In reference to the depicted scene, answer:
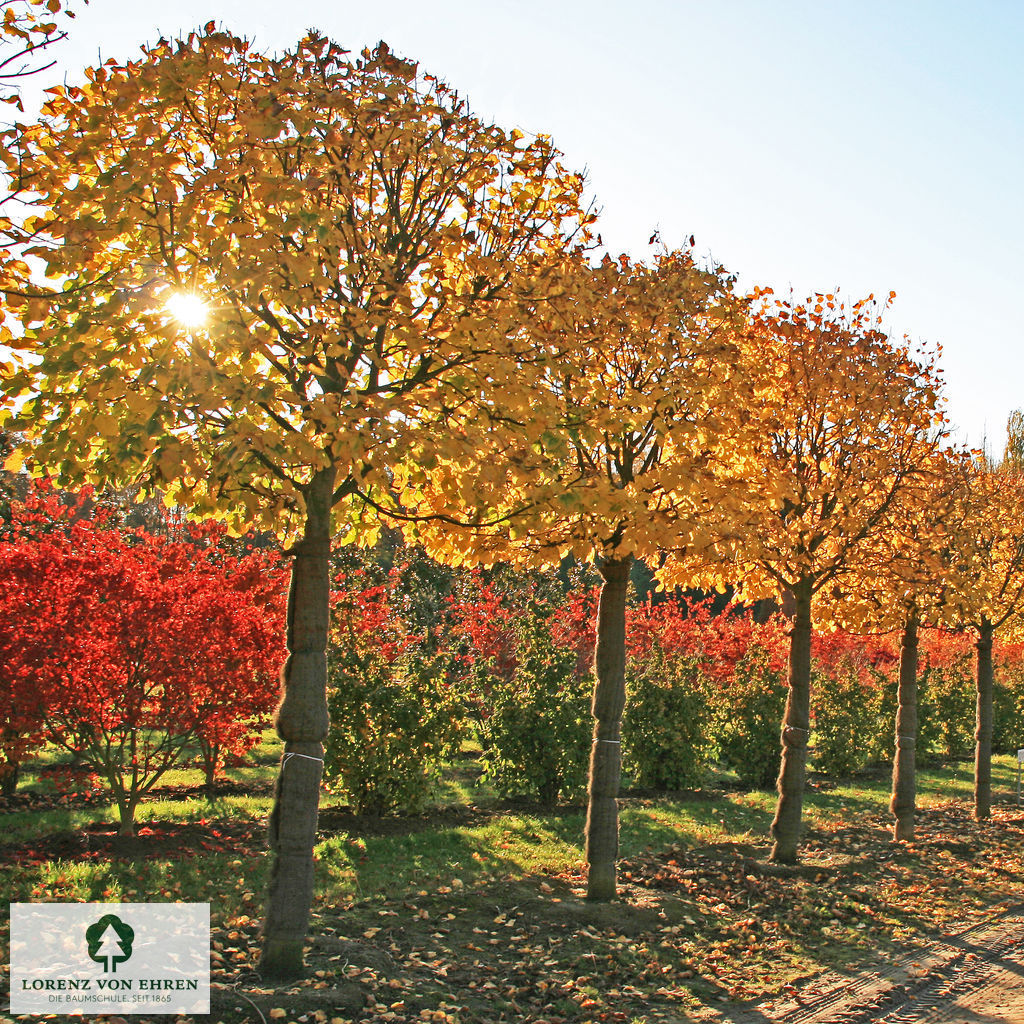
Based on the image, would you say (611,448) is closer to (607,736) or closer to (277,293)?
(607,736)

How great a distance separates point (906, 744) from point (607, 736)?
5.71m

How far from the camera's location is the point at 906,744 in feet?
35.6

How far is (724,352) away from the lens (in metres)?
6.82

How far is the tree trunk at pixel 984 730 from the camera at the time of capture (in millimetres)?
12453

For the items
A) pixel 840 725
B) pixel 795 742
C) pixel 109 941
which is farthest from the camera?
pixel 840 725

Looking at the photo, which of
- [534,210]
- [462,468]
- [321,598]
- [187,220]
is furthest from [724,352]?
[187,220]

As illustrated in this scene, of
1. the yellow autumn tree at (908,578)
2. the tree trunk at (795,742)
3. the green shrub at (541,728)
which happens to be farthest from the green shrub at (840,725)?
the tree trunk at (795,742)

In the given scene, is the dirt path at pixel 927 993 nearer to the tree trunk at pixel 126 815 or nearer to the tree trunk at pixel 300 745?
the tree trunk at pixel 300 745

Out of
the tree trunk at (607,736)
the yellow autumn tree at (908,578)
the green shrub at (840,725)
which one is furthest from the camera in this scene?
the green shrub at (840,725)

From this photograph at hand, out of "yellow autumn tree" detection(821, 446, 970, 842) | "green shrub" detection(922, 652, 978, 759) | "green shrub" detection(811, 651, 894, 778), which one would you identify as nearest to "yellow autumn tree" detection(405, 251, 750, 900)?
"yellow autumn tree" detection(821, 446, 970, 842)

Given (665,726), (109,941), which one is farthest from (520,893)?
(665,726)

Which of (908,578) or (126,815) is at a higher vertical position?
(908,578)

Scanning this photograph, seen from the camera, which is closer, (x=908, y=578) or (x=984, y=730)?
(x=908, y=578)

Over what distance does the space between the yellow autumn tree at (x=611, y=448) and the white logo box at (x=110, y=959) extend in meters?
2.85
